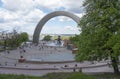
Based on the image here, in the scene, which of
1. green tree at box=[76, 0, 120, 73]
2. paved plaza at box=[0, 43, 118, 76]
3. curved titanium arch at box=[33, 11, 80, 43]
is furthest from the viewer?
curved titanium arch at box=[33, 11, 80, 43]

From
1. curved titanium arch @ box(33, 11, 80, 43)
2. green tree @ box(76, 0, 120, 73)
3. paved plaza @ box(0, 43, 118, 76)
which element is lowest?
paved plaza @ box(0, 43, 118, 76)

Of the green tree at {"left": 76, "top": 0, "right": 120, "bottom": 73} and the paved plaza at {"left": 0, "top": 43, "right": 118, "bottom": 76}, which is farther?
the paved plaza at {"left": 0, "top": 43, "right": 118, "bottom": 76}

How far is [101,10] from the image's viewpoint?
3191cm

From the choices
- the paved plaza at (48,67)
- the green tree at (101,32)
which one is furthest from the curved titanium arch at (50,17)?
the green tree at (101,32)

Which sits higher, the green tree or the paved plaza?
the green tree

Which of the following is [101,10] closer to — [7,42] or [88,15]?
[88,15]

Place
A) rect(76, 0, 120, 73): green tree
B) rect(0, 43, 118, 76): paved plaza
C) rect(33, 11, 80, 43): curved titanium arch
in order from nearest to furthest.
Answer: rect(76, 0, 120, 73): green tree → rect(0, 43, 118, 76): paved plaza → rect(33, 11, 80, 43): curved titanium arch

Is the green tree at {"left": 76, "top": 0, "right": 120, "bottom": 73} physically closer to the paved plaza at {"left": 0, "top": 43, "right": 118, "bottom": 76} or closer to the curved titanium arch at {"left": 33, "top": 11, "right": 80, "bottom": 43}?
the paved plaza at {"left": 0, "top": 43, "right": 118, "bottom": 76}

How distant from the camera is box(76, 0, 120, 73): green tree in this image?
100 feet

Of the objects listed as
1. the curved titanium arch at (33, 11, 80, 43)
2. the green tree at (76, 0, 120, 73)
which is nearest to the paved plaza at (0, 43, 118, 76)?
the green tree at (76, 0, 120, 73)

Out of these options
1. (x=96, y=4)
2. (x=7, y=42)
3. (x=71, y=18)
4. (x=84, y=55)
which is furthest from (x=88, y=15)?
(x=71, y=18)

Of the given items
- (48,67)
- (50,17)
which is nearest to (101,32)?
(48,67)

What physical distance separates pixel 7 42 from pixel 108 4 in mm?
106933

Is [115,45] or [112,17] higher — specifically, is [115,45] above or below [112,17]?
below
